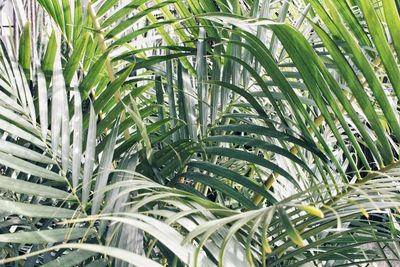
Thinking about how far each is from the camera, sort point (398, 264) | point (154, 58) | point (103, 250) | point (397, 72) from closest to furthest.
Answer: point (103, 250)
point (397, 72)
point (154, 58)
point (398, 264)

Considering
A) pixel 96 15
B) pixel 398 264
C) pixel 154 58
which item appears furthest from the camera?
pixel 398 264

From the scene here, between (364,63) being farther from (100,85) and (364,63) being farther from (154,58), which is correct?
(100,85)

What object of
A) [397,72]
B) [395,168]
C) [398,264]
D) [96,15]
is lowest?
[398,264]

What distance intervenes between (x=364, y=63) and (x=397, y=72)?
1.3 inches

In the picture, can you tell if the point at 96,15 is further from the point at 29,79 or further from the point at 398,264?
the point at 398,264

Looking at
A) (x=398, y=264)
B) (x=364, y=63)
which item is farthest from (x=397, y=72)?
(x=398, y=264)

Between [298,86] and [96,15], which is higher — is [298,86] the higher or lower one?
the lower one

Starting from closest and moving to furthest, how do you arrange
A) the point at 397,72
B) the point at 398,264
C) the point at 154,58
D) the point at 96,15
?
the point at 397,72
the point at 154,58
the point at 96,15
the point at 398,264

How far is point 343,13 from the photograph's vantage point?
2.16ft

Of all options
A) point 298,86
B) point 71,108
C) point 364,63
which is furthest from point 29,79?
point 364,63

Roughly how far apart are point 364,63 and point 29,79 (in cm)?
48

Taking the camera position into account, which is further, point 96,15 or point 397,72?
point 96,15

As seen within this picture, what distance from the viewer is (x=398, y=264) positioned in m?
1.82

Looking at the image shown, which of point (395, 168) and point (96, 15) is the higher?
point (96, 15)
